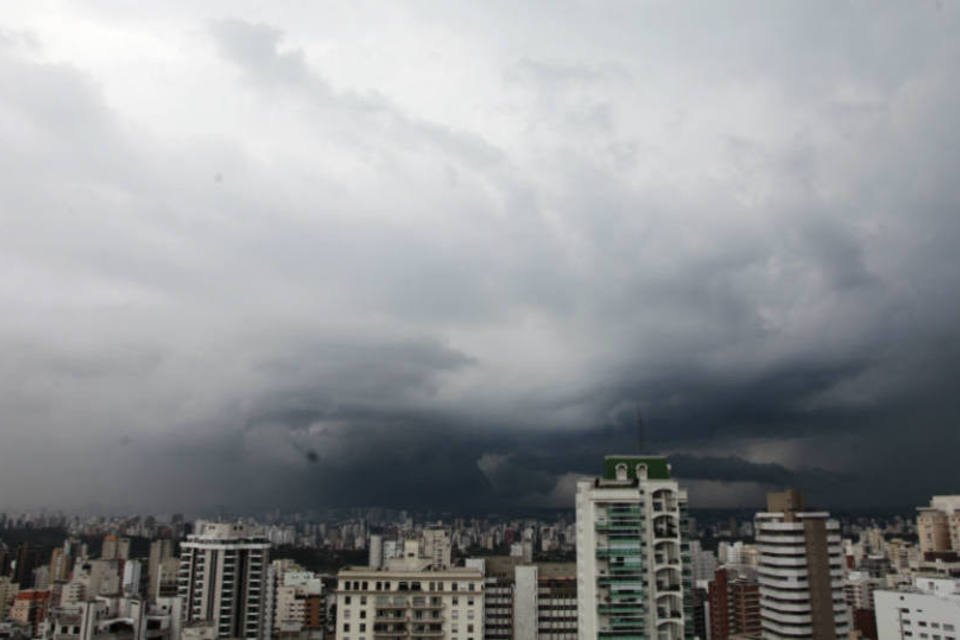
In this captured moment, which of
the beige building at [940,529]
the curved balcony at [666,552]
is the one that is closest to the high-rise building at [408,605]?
the curved balcony at [666,552]

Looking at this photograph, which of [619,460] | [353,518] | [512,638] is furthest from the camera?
[353,518]

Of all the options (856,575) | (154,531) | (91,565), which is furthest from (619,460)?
(154,531)

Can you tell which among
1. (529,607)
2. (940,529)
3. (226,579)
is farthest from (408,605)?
(940,529)

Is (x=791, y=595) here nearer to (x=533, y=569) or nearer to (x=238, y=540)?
(x=533, y=569)

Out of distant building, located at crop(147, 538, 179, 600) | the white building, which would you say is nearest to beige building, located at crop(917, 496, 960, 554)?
the white building

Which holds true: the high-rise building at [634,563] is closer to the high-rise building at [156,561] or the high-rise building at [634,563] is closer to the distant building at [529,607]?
the distant building at [529,607]

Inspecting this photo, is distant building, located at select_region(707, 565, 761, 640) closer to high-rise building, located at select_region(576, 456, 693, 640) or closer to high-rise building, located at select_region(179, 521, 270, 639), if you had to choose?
high-rise building, located at select_region(576, 456, 693, 640)
